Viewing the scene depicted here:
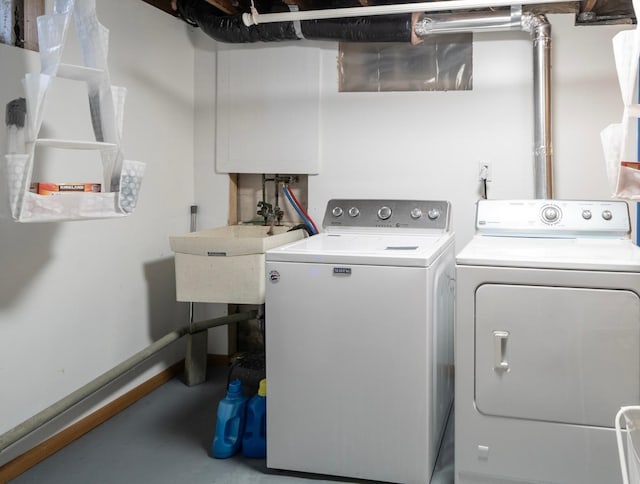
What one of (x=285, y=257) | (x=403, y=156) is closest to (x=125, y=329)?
(x=285, y=257)

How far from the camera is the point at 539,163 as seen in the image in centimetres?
300

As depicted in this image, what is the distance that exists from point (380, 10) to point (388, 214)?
1.02m

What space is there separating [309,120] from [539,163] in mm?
1335

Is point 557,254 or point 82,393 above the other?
point 557,254

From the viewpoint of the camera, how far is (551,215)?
2.68 meters

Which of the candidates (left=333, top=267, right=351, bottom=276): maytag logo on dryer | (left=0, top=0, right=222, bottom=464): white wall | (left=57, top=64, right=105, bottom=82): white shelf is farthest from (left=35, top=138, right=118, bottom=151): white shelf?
(left=333, top=267, right=351, bottom=276): maytag logo on dryer

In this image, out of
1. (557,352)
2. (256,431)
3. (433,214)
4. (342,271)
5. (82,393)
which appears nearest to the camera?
(557,352)

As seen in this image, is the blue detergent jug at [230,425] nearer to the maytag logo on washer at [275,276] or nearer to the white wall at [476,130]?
the maytag logo on washer at [275,276]

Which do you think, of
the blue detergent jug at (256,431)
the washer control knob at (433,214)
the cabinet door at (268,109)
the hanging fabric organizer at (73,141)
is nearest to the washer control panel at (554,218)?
the washer control knob at (433,214)

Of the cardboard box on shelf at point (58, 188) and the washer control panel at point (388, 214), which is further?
the washer control panel at point (388, 214)

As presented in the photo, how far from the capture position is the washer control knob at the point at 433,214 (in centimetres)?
294

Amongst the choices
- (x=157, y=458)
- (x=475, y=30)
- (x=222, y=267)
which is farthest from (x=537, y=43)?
(x=157, y=458)

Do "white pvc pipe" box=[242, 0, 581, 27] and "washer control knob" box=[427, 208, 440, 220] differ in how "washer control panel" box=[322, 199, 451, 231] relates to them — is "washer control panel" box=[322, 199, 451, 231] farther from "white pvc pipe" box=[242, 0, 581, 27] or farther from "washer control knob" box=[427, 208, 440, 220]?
"white pvc pipe" box=[242, 0, 581, 27]

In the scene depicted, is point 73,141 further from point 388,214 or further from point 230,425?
point 388,214
